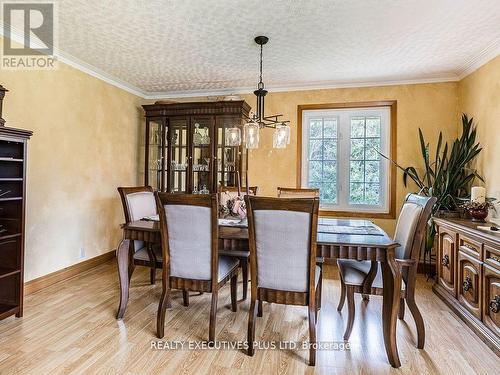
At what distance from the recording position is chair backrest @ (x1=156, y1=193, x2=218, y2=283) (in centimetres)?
200

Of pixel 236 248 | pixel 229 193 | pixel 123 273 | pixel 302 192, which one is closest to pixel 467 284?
pixel 302 192

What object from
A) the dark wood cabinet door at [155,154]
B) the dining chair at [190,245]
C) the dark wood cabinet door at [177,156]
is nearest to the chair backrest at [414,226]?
the dining chair at [190,245]

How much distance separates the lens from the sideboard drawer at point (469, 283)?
226cm

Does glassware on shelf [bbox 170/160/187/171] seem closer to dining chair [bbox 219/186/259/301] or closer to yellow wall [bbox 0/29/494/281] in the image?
yellow wall [bbox 0/29/494/281]

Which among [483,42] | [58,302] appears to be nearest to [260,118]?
[483,42]

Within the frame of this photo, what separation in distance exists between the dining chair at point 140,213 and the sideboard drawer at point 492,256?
8.28 feet

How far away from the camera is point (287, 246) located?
186cm

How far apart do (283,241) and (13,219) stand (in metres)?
2.21

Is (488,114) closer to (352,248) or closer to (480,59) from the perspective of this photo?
(480,59)

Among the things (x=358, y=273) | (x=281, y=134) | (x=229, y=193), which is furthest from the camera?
(x=229, y=193)

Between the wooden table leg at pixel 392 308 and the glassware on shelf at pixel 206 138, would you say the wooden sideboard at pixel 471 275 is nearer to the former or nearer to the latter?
the wooden table leg at pixel 392 308

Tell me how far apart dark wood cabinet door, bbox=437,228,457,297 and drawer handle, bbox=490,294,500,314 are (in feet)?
1.78

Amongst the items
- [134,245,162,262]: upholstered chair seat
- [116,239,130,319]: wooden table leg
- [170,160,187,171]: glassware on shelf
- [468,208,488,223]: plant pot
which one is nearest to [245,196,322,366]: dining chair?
[134,245,162,262]: upholstered chair seat

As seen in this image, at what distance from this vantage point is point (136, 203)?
2.85 metres
